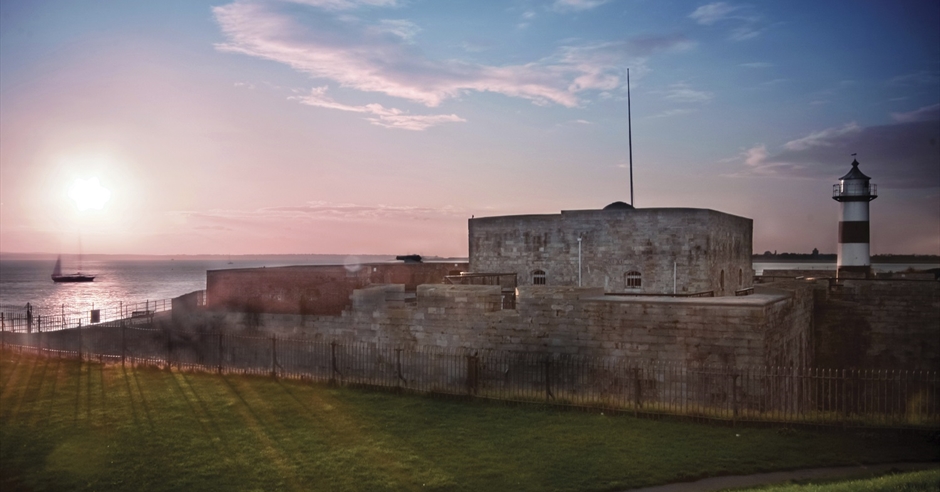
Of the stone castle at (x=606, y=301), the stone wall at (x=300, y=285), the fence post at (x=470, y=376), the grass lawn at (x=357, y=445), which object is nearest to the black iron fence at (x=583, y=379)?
the fence post at (x=470, y=376)

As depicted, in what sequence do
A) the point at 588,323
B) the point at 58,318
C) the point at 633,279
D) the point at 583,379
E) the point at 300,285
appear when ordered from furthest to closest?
the point at 58,318 < the point at 300,285 < the point at 633,279 < the point at 588,323 < the point at 583,379

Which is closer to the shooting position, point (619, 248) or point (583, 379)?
point (583, 379)

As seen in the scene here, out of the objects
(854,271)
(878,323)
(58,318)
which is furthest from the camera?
(58,318)

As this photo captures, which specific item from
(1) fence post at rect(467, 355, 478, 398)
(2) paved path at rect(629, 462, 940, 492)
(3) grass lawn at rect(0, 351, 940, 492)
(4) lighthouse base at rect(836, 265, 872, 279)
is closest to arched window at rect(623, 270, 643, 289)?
(1) fence post at rect(467, 355, 478, 398)

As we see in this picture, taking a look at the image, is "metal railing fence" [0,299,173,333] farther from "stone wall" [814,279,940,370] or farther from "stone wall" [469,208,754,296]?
"stone wall" [814,279,940,370]

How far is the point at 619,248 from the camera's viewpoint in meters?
→ 24.7

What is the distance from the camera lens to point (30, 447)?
1182 cm

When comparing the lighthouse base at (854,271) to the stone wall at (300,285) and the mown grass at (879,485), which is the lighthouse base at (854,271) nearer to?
the stone wall at (300,285)

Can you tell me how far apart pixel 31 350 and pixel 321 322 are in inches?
386

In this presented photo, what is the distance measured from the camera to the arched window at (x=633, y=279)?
24.4m

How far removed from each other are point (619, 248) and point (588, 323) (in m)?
7.39

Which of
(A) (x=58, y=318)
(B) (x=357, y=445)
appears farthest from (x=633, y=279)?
(A) (x=58, y=318)

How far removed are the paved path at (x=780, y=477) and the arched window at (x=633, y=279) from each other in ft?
42.7

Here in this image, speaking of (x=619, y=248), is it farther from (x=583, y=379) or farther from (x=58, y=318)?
Answer: (x=58, y=318)
